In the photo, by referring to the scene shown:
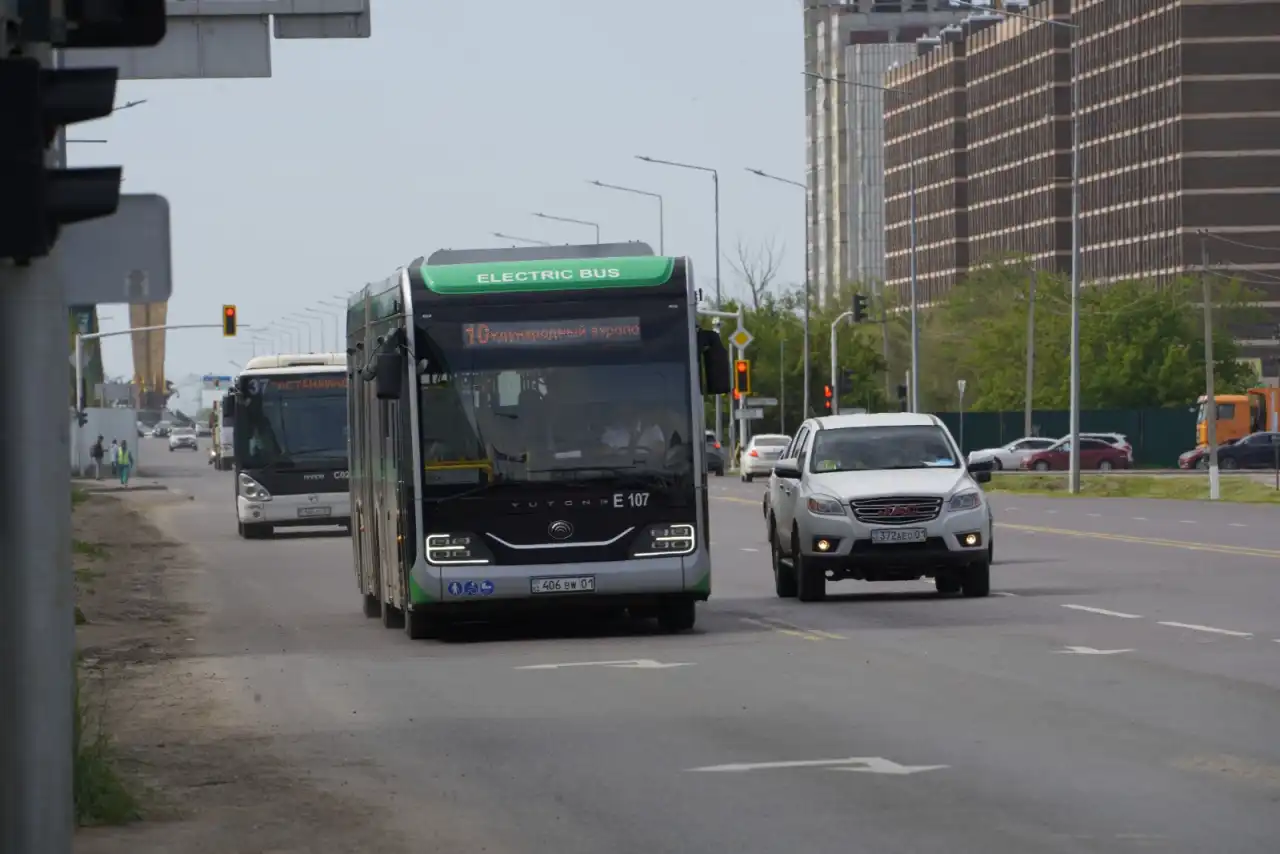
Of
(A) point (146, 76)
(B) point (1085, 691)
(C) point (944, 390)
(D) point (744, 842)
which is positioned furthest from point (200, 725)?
(C) point (944, 390)

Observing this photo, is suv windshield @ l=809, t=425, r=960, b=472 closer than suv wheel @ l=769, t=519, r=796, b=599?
Yes

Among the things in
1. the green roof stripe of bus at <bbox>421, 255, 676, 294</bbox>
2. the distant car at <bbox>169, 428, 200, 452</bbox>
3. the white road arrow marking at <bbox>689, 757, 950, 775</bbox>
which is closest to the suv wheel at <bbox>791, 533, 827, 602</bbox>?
the green roof stripe of bus at <bbox>421, 255, 676, 294</bbox>

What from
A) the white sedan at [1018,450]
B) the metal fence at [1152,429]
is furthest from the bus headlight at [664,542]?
the metal fence at [1152,429]

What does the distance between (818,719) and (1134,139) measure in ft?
490

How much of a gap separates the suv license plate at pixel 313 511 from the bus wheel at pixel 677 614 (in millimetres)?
24187

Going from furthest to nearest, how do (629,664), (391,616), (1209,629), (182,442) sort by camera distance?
(182,442) → (391,616) → (1209,629) → (629,664)

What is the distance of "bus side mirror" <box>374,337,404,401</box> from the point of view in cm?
2050

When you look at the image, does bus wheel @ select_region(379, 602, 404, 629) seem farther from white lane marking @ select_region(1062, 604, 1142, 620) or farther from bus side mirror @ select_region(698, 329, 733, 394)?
white lane marking @ select_region(1062, 604, 1142, 620)

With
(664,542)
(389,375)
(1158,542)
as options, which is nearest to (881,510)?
(664,542)

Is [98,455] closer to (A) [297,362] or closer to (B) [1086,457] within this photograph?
(B) [1086,457]

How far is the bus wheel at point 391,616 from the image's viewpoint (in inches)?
928

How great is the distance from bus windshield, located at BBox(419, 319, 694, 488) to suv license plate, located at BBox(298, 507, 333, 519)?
24.9 m

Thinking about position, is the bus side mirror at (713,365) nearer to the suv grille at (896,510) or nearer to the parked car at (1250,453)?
the suv grille at (896,510)

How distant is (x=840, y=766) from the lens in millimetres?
12375
